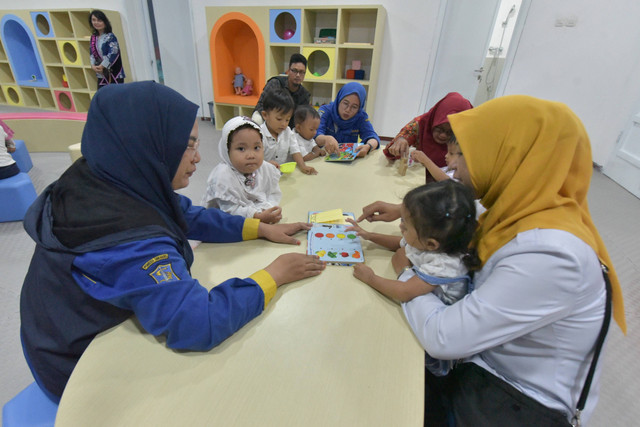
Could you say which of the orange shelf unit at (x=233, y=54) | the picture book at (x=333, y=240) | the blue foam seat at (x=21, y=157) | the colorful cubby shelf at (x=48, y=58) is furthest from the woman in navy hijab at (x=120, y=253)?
the colorful cubby shelf at (x=48, y=58)

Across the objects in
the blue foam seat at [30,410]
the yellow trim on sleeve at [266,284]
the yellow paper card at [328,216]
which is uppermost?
the yellow trim on sleeve at [266,284]

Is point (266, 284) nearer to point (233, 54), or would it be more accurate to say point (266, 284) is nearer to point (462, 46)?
point (462, 46)

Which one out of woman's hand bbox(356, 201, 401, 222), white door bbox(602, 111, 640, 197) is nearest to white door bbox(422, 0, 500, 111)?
white door bbox(602, 111, 640, 197)

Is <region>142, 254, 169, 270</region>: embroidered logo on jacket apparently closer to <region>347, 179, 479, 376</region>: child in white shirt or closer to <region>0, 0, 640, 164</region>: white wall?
<region>347, 179, 479, 376</region>: child in white shirt

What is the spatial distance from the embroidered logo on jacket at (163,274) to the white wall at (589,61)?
15.8 feet

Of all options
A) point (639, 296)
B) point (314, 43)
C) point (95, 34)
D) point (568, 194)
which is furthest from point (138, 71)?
point (639, 296)

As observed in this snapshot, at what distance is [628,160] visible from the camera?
136 inches

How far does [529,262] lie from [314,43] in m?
4.14

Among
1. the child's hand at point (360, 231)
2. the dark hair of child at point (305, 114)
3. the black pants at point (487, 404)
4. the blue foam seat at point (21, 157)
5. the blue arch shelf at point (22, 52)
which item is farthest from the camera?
the blue arch shelf at point (22, 52)

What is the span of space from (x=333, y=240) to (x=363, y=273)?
22 centimetres

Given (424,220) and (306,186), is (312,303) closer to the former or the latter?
(424,220)

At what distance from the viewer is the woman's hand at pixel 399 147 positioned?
73.1 inches

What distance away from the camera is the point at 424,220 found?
2.59 feet

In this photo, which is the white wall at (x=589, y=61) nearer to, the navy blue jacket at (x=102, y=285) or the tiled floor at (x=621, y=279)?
the tiled floor at (x=621, y=279)
